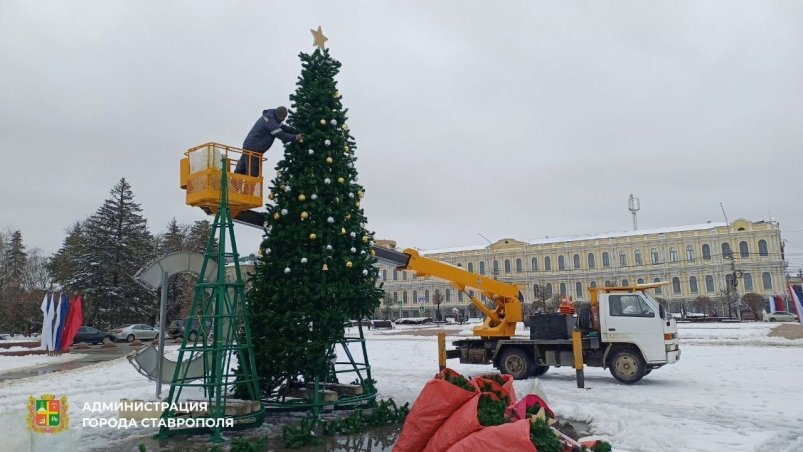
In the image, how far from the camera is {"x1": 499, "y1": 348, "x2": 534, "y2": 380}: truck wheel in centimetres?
1449

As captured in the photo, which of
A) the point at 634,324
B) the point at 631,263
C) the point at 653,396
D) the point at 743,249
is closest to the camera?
the point at 653,396

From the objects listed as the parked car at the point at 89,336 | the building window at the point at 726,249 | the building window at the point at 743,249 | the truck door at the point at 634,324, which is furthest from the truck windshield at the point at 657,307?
the building window at the point at 743,249

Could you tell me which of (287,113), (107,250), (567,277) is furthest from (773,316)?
(107,250)

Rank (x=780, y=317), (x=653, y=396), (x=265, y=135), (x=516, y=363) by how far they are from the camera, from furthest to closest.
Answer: (x=780, y=317) < (x=516, y=363) < (x=653, y=396) < (x=265, y=135)

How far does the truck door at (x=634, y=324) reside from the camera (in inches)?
509

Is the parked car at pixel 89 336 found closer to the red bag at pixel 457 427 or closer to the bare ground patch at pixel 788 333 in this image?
the red bag at pixel 457 427

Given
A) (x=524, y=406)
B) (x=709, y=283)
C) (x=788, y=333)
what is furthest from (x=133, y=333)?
(x=709, y=283)

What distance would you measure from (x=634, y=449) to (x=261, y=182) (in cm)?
685

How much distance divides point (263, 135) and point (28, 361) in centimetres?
2095

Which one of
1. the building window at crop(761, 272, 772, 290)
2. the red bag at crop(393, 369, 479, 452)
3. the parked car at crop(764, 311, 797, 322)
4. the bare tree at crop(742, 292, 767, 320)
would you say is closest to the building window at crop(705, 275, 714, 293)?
the building window at crop(761, 272, 772, 290)

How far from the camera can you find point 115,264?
1912 inches

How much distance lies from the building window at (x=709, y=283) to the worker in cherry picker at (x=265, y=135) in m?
84.0

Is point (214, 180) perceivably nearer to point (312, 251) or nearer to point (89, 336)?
point (312, 251)

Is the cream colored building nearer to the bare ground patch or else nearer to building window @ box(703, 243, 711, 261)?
building window @ box(703, 243, 711, 261)
